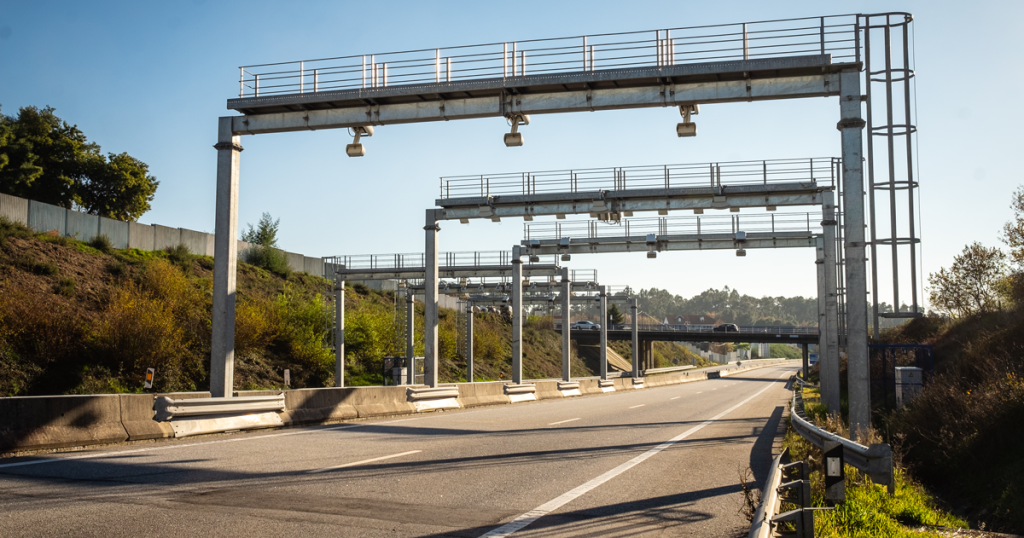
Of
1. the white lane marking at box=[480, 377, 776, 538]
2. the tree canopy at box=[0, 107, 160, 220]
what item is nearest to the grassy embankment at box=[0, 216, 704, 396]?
the tree canopy at box=[0, 107, 160, 220]

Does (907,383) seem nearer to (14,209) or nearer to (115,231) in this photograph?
(14,209)

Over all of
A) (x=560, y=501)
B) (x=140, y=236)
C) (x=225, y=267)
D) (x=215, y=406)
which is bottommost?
(x=560, y=501)

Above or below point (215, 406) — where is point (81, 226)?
above

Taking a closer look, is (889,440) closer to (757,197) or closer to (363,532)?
(363,532)

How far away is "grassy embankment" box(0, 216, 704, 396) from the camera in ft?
94.7

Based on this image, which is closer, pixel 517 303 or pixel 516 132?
pixel 516 132

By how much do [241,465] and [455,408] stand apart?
15.5 m

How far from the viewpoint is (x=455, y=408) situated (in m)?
25.4

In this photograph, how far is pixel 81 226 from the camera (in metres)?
41.9

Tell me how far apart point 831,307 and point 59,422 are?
2100 cm

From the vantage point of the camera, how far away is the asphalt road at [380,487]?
22.0 ft

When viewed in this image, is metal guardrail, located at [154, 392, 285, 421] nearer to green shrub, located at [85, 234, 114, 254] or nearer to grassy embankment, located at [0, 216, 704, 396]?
grassy embankment, located at [0, 216, 704, 396]

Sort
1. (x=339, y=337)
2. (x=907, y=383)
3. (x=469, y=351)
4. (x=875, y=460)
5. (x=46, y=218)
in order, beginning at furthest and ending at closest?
(x=469, y=351), (x=339, y=337), (x=46, y=218), (x=907, y=383), (x=875, y=460)

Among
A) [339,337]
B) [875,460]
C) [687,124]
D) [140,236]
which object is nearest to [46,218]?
[140,236]
